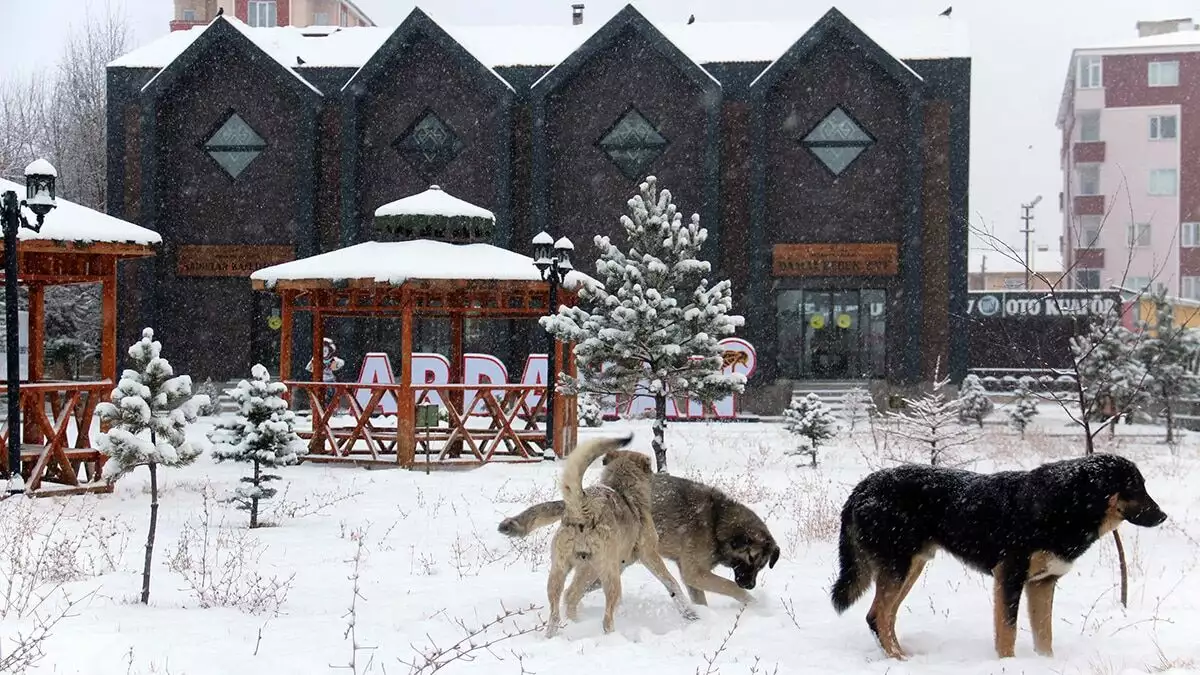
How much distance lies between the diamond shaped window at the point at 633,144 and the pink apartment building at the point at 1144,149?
95.5ft

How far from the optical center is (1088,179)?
53.6 metres

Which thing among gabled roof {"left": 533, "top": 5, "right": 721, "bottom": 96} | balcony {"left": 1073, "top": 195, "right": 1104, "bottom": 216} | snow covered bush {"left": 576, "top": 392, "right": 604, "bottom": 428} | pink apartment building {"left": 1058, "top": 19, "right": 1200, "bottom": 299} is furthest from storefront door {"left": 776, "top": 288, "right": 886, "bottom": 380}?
balcony {"left": 1073, "top": 195, "right": 1104, "bottom": 216}

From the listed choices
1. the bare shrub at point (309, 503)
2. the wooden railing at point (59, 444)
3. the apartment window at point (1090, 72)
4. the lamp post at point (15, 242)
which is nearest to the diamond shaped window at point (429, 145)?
the wooden railing at point (59, 444)

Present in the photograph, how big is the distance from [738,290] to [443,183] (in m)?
8.29

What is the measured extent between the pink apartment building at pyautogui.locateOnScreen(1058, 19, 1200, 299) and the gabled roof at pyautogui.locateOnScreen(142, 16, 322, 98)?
3608cm

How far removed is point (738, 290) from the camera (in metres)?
28.6

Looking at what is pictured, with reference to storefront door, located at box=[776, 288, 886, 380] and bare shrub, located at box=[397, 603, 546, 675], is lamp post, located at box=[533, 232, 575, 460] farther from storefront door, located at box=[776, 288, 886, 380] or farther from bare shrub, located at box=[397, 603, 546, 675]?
storefront door, located at box=[776, 288, 886, 380]

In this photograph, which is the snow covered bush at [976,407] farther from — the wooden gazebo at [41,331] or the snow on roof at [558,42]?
the wooden gazebo at [41,331]

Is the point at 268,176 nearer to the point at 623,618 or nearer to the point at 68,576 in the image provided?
the point at 68,576

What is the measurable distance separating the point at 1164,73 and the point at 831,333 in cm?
3259

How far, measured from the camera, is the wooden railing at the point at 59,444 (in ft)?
40.4

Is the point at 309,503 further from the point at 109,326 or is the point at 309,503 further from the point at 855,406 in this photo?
the point at 855,406

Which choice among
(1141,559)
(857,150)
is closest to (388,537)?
(1141,559)

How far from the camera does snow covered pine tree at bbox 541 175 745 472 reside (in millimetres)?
A: 15445
